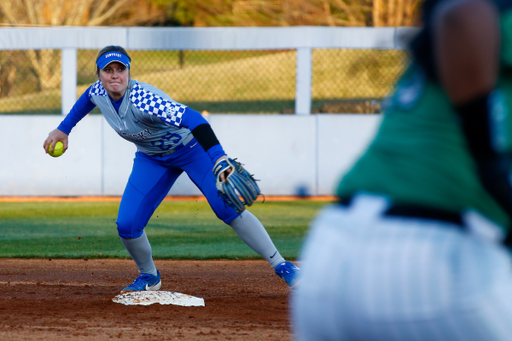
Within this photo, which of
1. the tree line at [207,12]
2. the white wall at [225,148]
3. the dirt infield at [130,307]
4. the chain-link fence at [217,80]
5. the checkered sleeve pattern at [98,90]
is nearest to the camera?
the dirt infield at [130,307]

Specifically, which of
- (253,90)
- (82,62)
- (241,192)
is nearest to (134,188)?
(241,192)

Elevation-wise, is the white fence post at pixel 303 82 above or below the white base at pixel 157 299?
above

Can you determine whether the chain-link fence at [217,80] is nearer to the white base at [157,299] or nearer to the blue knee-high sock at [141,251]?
the blue knee-high sock at [141,251]

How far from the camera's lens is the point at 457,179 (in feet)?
4.15

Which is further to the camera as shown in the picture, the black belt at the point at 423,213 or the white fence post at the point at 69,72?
the white fence post at the point at 69,72

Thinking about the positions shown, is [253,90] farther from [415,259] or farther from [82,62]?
[415,259]

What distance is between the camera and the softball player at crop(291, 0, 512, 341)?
121 cm

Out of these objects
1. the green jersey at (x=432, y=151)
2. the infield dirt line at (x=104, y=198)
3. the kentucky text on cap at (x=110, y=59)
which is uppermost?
the kentucky text on cap at (x=110, y=59)

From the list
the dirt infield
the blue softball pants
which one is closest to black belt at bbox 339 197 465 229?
the dirt infield

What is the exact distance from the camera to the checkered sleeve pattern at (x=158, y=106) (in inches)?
165

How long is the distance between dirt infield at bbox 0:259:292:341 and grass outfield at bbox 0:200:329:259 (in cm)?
56

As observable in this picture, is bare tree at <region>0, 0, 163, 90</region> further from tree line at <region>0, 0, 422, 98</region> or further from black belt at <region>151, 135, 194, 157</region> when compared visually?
black belt at <region>151, 135, 194, 157</region>

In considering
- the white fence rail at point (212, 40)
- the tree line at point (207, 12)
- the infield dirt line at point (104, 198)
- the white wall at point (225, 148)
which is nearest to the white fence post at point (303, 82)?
the white fence rail at point (212, 40)

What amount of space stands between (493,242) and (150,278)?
3.98 meters
